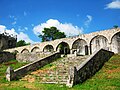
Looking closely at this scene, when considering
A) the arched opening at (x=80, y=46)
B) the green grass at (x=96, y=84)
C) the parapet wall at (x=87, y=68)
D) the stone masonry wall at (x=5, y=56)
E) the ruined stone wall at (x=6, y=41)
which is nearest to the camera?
the green grass at (x=96, y=84)

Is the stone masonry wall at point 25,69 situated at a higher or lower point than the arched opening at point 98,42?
lower

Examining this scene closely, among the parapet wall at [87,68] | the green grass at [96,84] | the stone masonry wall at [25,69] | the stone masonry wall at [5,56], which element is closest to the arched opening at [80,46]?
the stone masonry wall at [5,56]

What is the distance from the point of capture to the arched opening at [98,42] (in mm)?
41125

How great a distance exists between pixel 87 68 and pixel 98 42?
2605 cm

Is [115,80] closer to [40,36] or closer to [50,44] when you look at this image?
[50,44]

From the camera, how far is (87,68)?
54.8 ft

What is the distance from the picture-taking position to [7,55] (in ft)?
107

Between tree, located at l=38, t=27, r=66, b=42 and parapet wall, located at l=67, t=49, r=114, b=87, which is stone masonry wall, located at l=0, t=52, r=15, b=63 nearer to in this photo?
parapet wall, located at l=67, t=49, r=114, b=87

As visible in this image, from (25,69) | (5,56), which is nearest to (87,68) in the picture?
(25,69)

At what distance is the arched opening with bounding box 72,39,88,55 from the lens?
44.4 m

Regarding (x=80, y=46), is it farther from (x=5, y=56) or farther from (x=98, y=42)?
(x=5, y=56)

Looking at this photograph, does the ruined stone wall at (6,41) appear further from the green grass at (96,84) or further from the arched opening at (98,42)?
the green grass at (96,84)

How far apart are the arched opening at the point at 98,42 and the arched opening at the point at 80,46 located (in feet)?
4.95

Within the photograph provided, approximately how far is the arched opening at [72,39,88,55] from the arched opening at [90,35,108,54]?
151 cm
